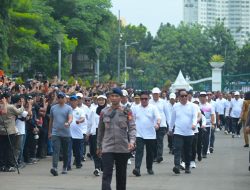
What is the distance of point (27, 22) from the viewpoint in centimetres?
4166

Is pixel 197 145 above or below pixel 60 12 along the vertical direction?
below

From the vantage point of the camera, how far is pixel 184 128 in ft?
66.8

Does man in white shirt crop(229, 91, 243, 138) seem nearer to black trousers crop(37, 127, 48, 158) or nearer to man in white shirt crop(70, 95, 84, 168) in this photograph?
black trousers crop(37, 127, 48, 158)

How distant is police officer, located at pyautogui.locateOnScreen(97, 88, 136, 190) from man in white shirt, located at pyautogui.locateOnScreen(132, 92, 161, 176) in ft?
17.6

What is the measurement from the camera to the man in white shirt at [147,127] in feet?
65.6

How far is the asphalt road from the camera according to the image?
17.4m

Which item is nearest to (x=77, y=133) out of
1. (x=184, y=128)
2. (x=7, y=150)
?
(x=7, y=150)

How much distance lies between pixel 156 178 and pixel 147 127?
142 centimetres

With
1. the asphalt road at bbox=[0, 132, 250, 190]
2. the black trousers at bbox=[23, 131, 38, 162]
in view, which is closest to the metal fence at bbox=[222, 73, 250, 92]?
the asphalt road at bbox=[0, 132, 250, 190]

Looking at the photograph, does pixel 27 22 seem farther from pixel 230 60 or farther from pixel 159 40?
pixel 159 40

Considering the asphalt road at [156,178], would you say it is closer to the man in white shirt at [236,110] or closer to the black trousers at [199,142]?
the black trousers at [199,142]

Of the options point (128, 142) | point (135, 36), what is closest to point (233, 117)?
point (128, 142)

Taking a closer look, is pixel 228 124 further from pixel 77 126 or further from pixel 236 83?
pixel 77 126

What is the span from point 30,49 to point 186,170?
21.7 meters
